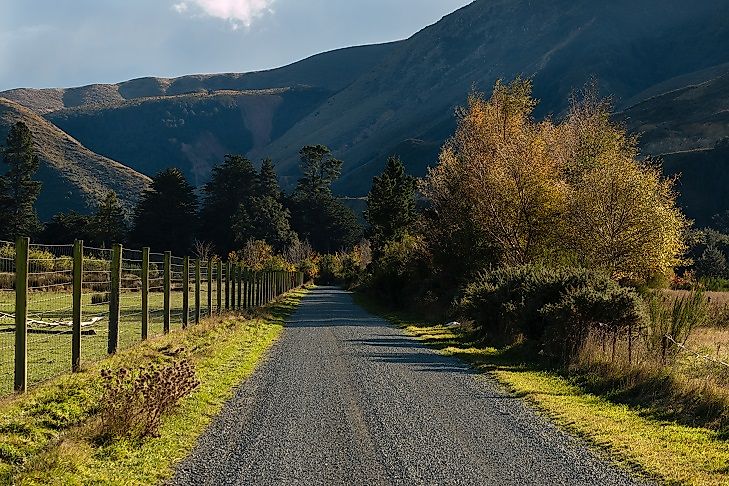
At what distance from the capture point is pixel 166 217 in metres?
89.7

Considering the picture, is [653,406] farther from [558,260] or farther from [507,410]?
[558,260]

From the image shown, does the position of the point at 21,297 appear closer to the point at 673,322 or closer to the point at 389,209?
the point at 673,322

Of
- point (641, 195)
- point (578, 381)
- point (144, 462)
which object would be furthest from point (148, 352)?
point (641, 195)

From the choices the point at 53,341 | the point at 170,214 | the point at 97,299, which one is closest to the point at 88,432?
the point at 53,341

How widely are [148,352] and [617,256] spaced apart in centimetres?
1914

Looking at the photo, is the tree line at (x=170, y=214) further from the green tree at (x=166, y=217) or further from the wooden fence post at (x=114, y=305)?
the wooden fence post at (x=114, y=305)

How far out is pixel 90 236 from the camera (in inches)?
3164

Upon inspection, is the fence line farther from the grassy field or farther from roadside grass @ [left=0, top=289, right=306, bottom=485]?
roadside grass @ [left=0, top=289, right=306, bottom=485]

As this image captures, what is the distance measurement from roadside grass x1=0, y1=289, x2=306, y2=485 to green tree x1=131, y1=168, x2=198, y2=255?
253 ft

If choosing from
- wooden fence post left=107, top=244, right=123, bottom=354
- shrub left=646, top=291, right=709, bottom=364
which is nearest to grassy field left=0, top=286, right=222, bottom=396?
wooden fence post left=107, top=244, right=123, bottom=354

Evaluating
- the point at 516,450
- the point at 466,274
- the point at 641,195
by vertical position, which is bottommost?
the point at 516,450

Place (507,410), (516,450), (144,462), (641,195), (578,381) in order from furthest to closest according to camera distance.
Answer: (641,195), (578,381), (507,410), (516,450), (144,462)

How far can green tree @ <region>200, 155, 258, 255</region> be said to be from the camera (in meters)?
98.5

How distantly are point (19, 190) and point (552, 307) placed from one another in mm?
82864
